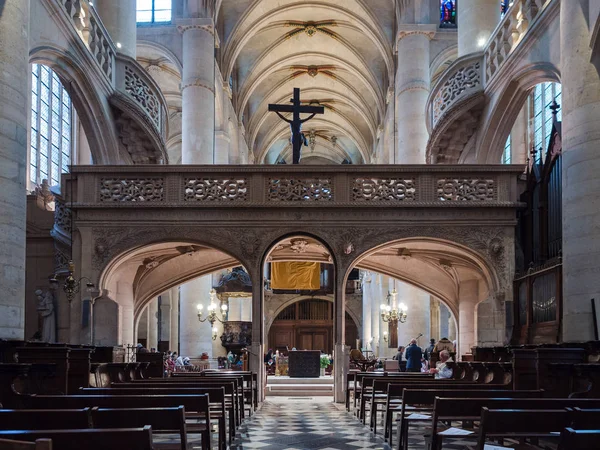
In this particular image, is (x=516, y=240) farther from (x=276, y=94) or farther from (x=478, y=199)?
(x=276, y=94)

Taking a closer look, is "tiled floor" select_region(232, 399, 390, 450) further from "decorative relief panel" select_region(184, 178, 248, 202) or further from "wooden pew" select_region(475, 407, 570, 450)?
"decorative relief panel" select_region(184, 178, 248, 202)

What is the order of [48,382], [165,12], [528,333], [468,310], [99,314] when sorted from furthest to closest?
[165,12] → [468,310] → [99,314] → [528,333] → [48,382]

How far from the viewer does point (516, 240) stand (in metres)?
16.7

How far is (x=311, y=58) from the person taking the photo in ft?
131

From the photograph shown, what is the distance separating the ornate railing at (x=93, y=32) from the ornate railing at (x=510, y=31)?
9065 millimetres

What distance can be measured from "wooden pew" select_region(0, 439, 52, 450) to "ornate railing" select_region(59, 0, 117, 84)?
14154 mm

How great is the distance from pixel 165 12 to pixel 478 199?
723 inches

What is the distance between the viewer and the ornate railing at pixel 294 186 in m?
16.4

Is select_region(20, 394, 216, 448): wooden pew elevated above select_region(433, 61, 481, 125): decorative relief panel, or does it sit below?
below

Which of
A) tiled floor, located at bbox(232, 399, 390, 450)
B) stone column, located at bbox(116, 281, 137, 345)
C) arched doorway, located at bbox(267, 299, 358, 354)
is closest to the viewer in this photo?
tiled floor, located at bbox(232, 399, 390, 450)

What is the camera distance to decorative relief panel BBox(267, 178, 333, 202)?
54.6 feet

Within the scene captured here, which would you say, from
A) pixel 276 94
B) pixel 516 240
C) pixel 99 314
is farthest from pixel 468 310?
pixel 276 94

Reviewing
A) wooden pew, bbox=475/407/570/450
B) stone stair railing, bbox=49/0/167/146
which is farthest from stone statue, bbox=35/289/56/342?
wooden pew, bbox=475/407/570/450

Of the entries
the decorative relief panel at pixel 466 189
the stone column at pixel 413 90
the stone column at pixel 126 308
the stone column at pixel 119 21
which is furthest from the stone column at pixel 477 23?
the stone column at pixel 126 308
